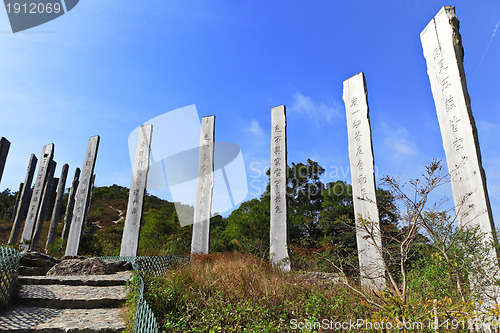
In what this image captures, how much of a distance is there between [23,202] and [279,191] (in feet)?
35.0

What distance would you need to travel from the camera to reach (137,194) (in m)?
9.84

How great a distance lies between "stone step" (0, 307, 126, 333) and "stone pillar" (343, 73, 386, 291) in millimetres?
4673

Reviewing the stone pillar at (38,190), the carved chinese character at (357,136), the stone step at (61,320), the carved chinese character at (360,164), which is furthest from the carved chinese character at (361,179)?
the stone pillar at (38,190)

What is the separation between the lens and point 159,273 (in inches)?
251

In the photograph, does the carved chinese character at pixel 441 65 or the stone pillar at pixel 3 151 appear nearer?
the carved chinese character at pixel 441 65

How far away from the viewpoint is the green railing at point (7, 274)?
481 centimetres

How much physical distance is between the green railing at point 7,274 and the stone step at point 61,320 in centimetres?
27

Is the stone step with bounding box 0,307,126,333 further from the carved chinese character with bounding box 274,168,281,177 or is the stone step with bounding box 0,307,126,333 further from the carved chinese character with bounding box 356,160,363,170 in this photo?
the carved chinese character with bounding box 356,160,363,170

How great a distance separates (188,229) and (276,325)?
11.4 meters

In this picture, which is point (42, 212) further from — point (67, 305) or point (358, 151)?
point (358, 151)

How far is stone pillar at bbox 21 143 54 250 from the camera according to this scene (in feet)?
39.3

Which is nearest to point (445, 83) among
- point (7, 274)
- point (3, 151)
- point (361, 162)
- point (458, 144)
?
point (458, 144)

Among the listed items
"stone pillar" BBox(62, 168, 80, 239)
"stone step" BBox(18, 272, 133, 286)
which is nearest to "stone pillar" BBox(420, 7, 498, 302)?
"stone step" BBox(18, 272, 133, 286)

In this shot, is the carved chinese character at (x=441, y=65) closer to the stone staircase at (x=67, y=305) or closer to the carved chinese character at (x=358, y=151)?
the carved chinese character at (x=358, y=151)
